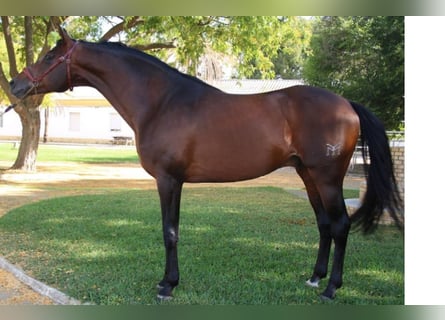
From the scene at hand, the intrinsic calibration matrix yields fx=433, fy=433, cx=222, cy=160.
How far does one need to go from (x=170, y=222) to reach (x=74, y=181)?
335 inches

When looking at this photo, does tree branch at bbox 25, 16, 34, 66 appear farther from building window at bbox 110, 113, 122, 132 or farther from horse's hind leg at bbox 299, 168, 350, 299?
building window at bbox 110, 113, 122, 132

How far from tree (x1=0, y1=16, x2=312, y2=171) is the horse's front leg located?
579 centimetres

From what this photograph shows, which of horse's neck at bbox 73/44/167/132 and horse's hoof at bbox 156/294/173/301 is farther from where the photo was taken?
horse's neck at bbox 73/44/167/132

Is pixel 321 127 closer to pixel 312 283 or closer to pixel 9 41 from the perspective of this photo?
pixel 312 283

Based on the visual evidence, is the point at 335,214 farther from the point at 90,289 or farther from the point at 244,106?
the point at 90,289

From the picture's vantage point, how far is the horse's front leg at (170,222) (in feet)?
11.1

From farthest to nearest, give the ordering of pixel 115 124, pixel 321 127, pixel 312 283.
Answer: pixel 115 124
pixel 312 283
pixel 321 127

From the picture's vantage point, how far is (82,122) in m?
24.9

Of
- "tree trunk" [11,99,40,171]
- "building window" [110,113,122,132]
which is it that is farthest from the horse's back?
"building window" [110,113,122,132]

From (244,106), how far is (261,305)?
1.57 meters

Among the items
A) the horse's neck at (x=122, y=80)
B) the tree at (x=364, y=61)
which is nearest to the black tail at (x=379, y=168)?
the horse's neck at (x=122, y=80)

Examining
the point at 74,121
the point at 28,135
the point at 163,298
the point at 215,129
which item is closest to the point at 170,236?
the point at 163,298

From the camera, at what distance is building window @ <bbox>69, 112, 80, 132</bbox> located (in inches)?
983
